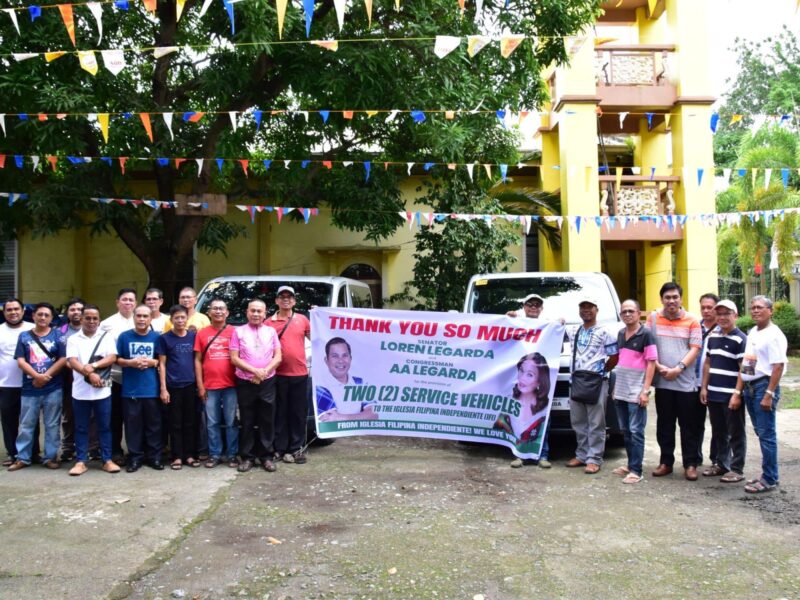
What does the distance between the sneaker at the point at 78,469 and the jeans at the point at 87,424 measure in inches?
3.7

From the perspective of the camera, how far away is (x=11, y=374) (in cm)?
668

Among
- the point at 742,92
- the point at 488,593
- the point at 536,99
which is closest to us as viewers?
the point at 488,593

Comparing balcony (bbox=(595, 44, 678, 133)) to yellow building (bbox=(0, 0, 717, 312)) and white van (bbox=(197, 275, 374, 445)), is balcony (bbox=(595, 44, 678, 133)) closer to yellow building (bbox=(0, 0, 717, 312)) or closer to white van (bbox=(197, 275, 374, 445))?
yellow building (bbox=(0, 0, 717, 312))

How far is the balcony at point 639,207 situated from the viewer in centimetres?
1436

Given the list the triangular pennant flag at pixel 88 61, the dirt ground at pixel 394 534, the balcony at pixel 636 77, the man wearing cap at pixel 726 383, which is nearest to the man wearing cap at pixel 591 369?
the dirt ground at pixel 394 534

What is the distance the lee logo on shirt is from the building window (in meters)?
10.9

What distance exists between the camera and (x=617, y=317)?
7.82 metres

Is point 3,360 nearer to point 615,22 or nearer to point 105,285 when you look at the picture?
point 105,285

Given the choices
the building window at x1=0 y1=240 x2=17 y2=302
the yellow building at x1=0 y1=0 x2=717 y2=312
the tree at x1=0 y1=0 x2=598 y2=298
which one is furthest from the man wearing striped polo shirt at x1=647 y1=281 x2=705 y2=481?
the building window at x1=0 y1=240 x2=17 y2=302

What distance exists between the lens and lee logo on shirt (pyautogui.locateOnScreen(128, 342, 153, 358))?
21.4ft

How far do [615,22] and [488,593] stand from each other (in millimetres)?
15928

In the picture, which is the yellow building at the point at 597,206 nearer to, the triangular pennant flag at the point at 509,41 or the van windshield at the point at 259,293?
the triangular pennant flag at the point at 509,41

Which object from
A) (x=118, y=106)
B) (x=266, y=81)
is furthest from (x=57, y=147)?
(x=266, y=81)

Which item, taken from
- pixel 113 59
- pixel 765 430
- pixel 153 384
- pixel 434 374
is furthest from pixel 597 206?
pixel 153 384
